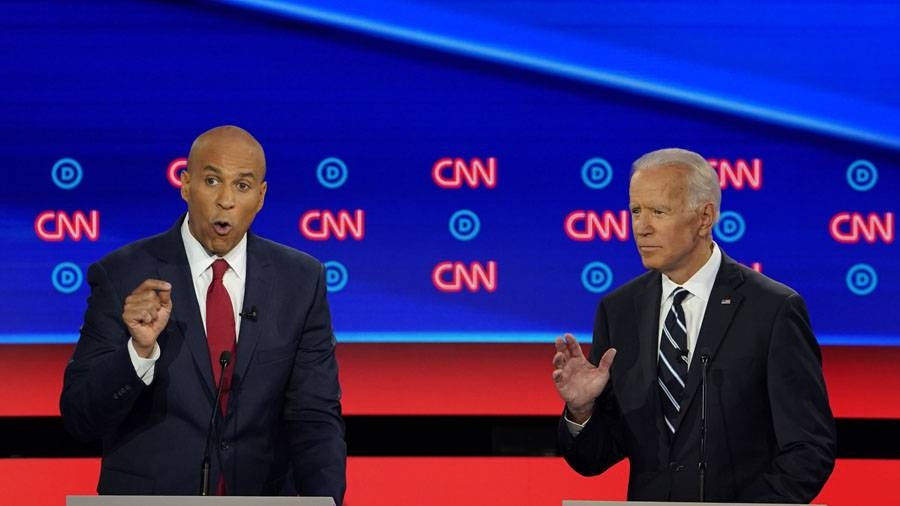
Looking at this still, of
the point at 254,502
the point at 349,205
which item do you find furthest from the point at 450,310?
the point at 254,502

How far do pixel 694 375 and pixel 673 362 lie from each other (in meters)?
0.09

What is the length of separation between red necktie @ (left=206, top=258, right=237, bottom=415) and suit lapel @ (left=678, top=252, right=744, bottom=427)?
1.10 m

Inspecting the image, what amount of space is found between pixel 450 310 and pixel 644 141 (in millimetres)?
865

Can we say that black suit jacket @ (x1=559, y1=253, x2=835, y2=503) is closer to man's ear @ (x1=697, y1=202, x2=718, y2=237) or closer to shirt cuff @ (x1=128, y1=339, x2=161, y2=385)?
man's ear @ (x1=697, y1=202, x2=718, y2=237)

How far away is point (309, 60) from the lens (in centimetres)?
450

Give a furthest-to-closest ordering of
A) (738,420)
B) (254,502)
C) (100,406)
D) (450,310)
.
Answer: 1. (450,310)
2. (738,420)
3. (100,406)
4. (254,502)

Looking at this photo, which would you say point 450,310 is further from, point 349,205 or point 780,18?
point 780,18

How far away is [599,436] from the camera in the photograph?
131 inches

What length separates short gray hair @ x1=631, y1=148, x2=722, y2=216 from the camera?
3326mm

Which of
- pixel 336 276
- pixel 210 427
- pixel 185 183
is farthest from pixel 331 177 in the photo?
pixel 210 427

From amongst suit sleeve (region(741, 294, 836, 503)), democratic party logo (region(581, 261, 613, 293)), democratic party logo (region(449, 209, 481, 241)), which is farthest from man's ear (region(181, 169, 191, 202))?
democratic party logo (region(581, 261, 613, 293))

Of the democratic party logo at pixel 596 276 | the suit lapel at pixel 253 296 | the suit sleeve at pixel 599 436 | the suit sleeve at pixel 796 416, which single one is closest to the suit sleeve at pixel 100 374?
the suit lapel at pixel 253 296

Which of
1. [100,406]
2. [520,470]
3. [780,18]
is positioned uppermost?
[780,18]

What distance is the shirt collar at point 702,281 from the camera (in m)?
3.35
